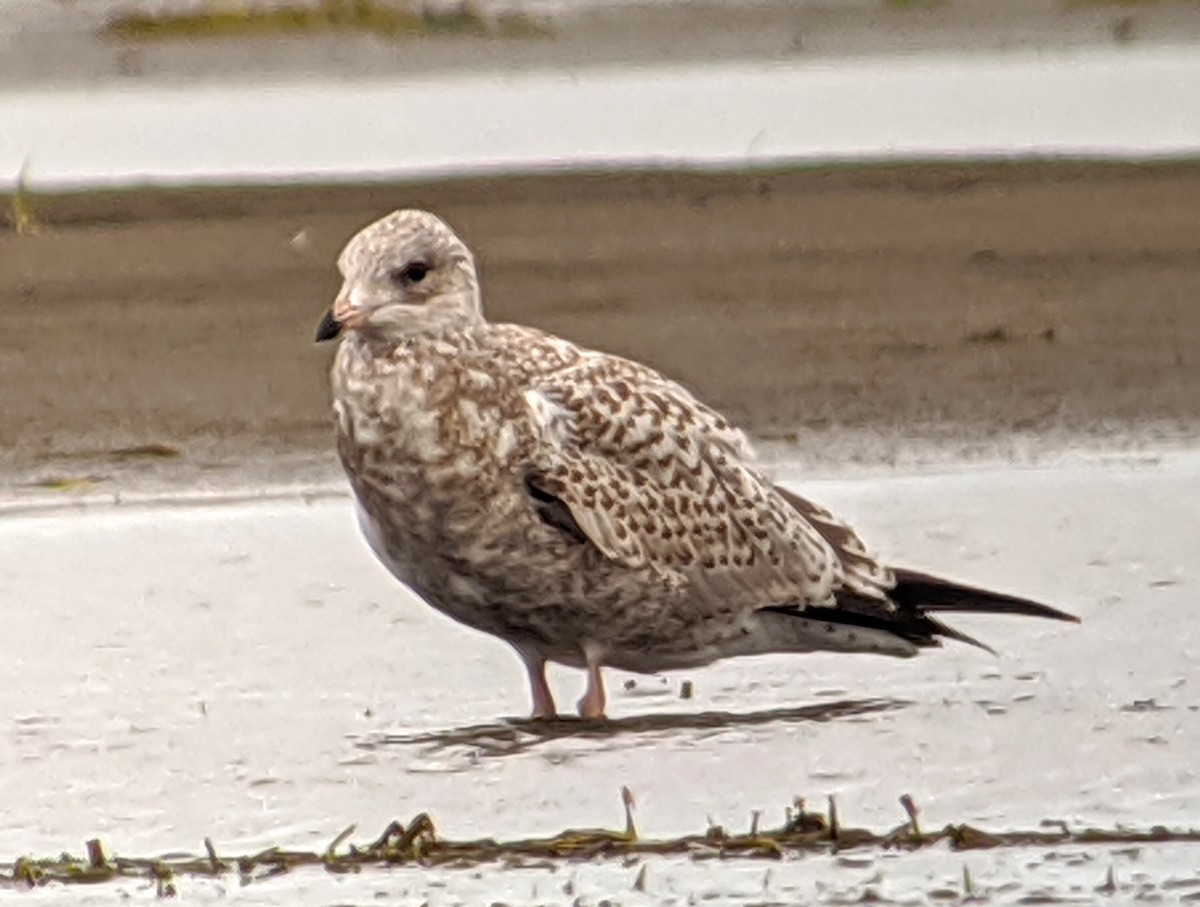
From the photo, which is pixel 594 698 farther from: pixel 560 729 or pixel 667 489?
pixel 667 489

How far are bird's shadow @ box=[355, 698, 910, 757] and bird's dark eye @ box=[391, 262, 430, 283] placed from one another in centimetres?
89

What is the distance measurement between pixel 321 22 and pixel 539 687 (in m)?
15.7

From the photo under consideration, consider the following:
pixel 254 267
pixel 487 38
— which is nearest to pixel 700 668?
pixel 254 267

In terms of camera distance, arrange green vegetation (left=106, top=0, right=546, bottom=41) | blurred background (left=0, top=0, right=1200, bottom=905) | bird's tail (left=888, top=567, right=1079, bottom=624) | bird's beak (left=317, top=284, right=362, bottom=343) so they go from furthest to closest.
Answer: green vegetation (left=106, top=0, right=546, bottom=41), bird's tail (left=888, top=567, right=1079, bottom=624), bird's beak (left=317, top=284, right=362, bottom=343), blurred background (left=0, top=0, right=1200, bottom=905)

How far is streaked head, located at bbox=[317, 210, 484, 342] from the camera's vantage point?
7539mm

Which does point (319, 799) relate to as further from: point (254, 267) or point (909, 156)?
point (909, 156)

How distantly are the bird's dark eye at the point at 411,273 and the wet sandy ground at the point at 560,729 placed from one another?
2.84 ft

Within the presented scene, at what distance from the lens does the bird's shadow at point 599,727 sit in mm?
7359

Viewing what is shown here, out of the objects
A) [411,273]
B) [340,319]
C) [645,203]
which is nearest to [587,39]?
[645,203]

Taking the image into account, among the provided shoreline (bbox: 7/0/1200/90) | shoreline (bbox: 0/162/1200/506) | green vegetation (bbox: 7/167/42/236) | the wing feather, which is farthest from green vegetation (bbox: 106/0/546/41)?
the wing feather

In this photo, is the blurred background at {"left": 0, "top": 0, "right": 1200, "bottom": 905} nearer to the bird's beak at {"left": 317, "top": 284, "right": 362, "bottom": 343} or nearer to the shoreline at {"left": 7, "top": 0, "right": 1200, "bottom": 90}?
the shoreline at {"left": 7, "top": 0, "right": 1200, "bottom": 90}

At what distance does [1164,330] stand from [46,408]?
386 cm

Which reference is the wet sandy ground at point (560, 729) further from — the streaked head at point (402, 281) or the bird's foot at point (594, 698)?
the streaked head at point (402, 281)

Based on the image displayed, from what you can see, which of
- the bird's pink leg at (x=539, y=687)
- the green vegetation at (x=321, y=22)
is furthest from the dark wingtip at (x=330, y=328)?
the green vegetation at (x=321, y=22)
